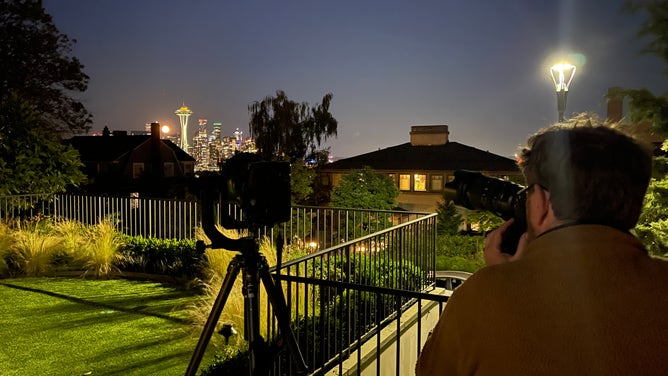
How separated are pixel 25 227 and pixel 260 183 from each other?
8.03 m

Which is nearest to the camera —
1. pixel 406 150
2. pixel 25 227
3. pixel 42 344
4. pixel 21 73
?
A: pixel 42 344

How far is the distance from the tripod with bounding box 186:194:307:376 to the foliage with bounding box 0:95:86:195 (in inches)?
331

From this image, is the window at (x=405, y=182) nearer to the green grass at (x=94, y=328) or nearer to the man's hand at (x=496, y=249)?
the green grass at (x=94, y=328)

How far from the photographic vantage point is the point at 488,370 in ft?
3.58

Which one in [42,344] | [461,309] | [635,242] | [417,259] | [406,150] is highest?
[406,150]

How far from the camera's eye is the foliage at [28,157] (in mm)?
9508

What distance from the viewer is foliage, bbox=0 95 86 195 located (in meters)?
9.51

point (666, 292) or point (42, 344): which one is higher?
point (666, 292)

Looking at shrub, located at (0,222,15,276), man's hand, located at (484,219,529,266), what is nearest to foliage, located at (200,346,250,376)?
man's hand, located at (484,219,529,266)

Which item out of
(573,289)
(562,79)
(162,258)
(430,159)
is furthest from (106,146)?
(573,289)

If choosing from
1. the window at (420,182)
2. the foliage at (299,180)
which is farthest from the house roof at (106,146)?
the foliage at (299,180)

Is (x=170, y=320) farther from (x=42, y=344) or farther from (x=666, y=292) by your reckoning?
(x=666, y=292)

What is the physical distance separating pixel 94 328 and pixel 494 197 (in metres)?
4.95

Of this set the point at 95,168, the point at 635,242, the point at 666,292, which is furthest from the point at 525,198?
the point at 95,168
